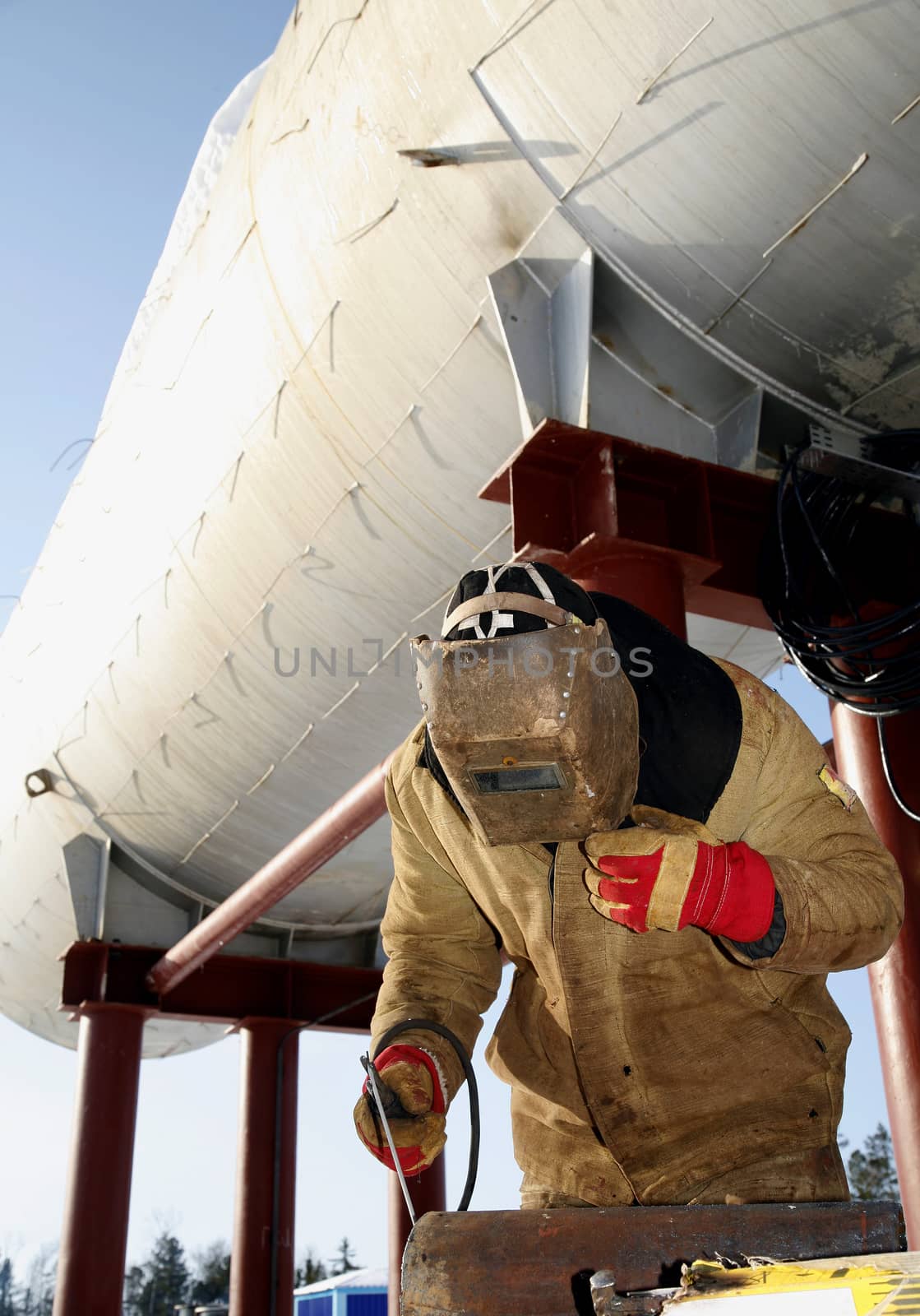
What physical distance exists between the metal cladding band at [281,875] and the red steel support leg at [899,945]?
2.06 metres

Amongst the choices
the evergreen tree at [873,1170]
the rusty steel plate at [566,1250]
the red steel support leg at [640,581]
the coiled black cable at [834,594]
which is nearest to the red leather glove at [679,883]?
the rusty steel plate at [566,1250]

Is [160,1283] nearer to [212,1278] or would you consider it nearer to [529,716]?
[212,1278]

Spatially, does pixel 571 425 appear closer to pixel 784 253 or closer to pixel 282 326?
pixel 784 253

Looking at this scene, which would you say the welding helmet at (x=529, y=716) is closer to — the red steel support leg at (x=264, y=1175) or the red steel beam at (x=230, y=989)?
the red steel beam at (x=230, y=989)

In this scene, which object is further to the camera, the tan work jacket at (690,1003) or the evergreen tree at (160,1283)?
the evergreen tree at (160,1283)

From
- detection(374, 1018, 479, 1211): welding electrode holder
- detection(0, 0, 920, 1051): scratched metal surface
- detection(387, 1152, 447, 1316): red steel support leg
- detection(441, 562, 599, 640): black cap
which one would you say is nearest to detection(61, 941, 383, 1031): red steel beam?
detection(0, 0, 920, 1051): scratched metal surface

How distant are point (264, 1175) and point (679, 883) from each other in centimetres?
721

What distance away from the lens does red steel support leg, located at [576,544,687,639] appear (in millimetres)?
3951

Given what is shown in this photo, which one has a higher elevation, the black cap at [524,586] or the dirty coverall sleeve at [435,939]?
the black cap at [524,586]

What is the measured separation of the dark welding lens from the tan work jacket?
1.26 feet

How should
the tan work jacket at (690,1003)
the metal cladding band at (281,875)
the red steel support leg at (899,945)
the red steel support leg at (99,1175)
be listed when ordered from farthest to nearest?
the red steel support leg at (99,1175), the metal cladding band at (281,875), the red steel support leg at (899,945), the tan work jacket at (690,1003)

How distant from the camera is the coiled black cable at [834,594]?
14.0 feet

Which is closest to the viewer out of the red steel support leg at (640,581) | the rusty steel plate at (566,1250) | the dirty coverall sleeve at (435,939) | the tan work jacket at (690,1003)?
the rusty steel plate at (566,1250)

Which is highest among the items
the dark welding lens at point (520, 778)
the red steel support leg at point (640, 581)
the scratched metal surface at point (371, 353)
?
the scratched metal surface at point (371, 353)
